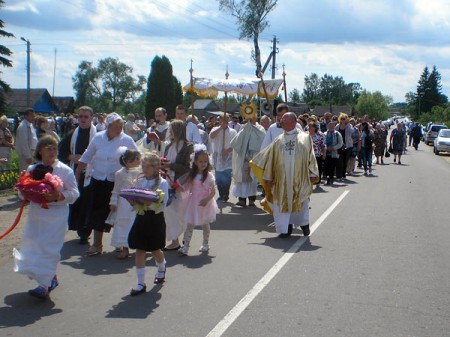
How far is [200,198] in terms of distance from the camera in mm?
8328

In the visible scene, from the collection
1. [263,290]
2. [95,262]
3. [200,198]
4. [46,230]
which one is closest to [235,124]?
[200,198]

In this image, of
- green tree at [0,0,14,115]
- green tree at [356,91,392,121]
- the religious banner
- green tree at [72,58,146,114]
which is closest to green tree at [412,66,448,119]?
green tree at [356,91,392,121]

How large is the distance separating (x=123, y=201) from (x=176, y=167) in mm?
1029

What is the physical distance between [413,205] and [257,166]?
5.04m

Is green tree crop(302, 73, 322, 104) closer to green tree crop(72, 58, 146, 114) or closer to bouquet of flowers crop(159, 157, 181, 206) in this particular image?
green tree crop(72, 58, 146, 114)

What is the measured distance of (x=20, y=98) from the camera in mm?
79750

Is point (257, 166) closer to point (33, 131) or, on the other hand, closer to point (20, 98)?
point (33, 131)

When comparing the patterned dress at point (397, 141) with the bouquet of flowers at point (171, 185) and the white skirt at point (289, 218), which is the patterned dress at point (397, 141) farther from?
the bouquet of flowers at point (171, 185)

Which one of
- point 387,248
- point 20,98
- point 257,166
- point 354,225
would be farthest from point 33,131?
point 20,98

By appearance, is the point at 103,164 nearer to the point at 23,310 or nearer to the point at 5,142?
the point at 23,310

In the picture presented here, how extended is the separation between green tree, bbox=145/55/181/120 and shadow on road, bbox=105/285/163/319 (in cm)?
5141

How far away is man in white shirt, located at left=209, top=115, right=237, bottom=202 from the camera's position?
1333cm

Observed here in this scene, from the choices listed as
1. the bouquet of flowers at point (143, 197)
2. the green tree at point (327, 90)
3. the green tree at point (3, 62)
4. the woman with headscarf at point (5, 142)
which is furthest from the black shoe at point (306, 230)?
the green tree at point (327, 90)

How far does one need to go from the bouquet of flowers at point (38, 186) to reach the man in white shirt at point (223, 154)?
7.41 metres
